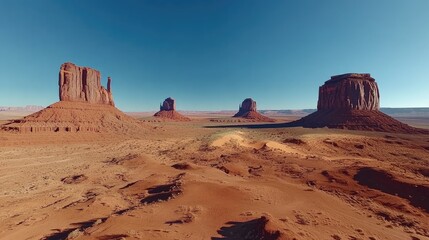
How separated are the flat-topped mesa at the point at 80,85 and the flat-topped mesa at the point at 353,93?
67.6 metres

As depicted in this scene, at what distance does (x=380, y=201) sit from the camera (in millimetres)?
12898

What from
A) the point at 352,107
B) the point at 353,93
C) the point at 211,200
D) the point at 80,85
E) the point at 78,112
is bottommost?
the point at 211,200

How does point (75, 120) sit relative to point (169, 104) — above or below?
below

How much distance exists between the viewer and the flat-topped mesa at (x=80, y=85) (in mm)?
51125

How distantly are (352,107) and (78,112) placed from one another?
2844 inches

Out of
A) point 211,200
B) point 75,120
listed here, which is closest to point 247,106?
point 75,120

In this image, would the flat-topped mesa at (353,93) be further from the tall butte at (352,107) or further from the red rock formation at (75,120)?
the red rock formation at (75,120)

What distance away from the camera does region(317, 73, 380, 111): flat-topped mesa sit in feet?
221

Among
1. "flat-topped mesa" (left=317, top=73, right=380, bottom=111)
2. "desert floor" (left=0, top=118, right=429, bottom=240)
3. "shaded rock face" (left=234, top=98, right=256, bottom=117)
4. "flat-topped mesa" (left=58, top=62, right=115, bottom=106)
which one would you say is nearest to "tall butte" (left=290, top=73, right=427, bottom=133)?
"flat-topped mesa" (left=317, top=73, right=380, bottom=111)

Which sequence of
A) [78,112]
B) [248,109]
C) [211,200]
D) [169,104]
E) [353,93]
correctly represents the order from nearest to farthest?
[211,200]
[78,112]
[353,93]
[169,104]
[248,109]

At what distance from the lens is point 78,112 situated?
157ft

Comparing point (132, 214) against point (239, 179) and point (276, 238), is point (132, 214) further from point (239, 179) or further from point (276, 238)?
point (239, 179)

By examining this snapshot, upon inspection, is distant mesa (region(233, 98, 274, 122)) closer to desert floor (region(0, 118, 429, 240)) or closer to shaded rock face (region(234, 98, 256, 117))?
shaded rock face (region(234, 98, 256, 117))

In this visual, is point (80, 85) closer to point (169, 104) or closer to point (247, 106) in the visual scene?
point (169, 104)
